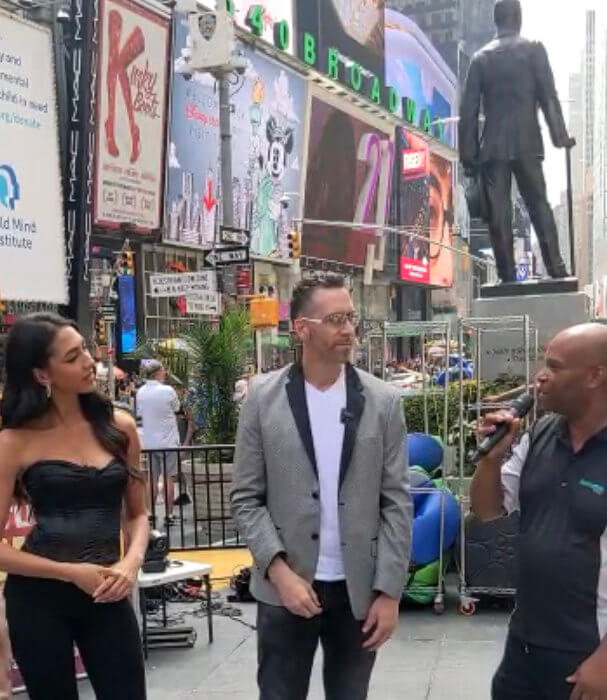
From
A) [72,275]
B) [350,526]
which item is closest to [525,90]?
[350,526]

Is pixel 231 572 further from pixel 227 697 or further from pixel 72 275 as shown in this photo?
pixel 72 275

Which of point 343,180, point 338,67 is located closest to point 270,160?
point 343,180

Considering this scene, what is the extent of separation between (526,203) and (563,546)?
6.42 meters

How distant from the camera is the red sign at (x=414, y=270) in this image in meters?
48.8

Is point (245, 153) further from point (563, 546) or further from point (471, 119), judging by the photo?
point (563, 546)

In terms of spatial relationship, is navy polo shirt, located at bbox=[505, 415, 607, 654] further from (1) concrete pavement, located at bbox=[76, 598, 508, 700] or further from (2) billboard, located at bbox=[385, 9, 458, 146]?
(2) billboard, located at bbox=[385, 9, 458, 146]

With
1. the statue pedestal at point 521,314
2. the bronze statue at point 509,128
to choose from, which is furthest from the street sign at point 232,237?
the statue pedestal at point 521,314

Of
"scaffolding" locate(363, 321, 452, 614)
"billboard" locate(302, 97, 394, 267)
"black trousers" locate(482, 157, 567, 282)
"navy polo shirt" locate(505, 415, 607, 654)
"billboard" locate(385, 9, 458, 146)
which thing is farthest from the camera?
"billboard" locate(385, 9, 458, 146)

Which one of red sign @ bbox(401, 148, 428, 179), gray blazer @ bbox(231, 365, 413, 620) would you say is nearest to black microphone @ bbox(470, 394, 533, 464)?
gray blazer @ bbox(231, 365, 413, 620)

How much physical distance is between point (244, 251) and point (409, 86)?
4407 centimetres

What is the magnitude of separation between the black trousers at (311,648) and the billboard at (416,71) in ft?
160

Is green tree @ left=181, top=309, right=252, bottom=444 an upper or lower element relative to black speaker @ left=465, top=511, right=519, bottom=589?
upper

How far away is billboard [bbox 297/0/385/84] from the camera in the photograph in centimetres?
3953

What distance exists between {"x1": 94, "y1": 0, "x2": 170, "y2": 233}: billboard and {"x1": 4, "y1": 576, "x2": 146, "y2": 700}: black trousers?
19.3m
